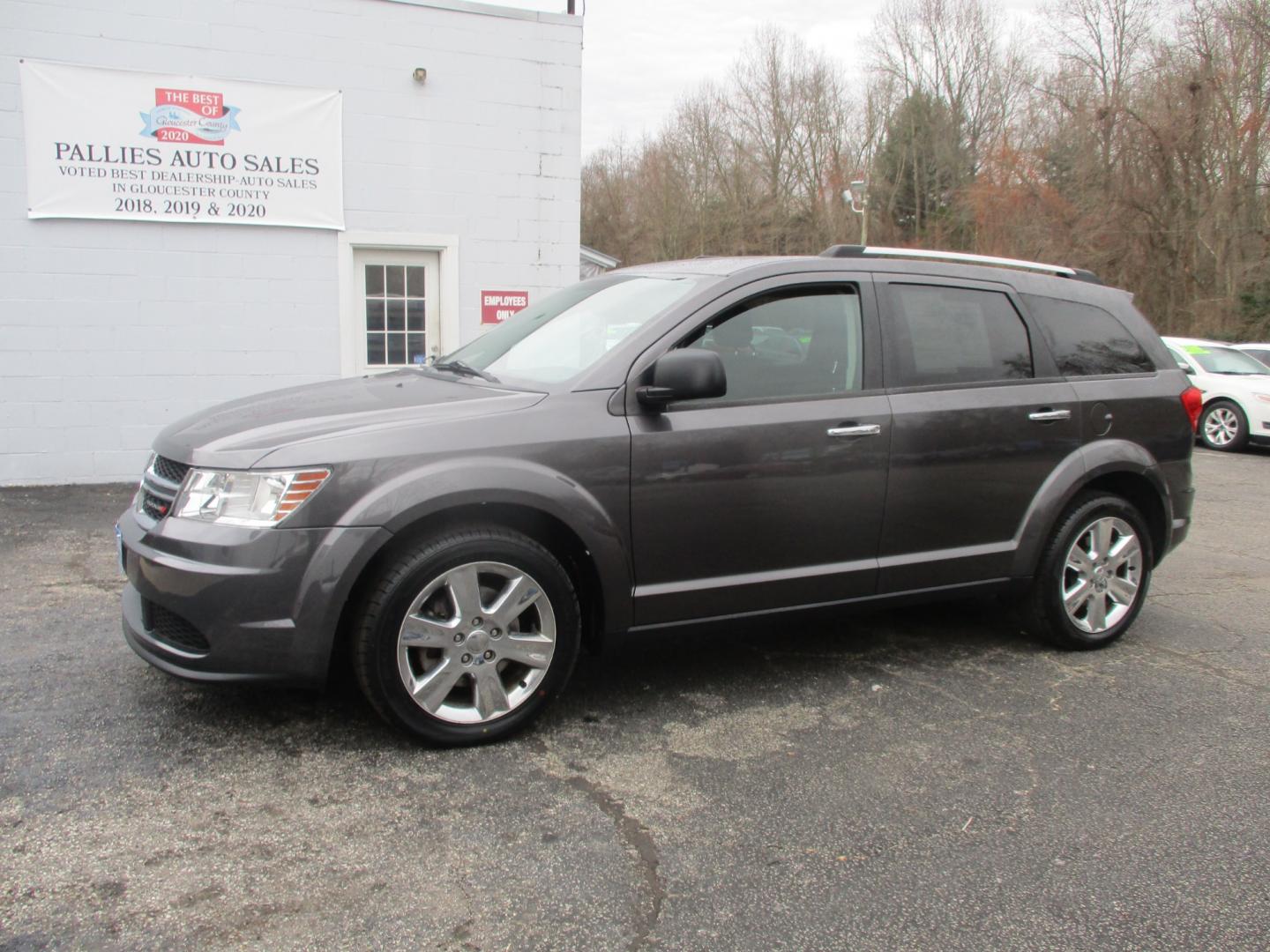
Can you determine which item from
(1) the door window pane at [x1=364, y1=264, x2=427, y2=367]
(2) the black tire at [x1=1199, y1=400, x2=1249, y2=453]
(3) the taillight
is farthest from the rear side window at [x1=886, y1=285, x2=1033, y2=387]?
(2) the black tire at [x1=1199, y1=400, x2=1249, y2=453]

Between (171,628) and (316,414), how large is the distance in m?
0.85

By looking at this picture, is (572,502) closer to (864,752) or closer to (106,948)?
(864,752)

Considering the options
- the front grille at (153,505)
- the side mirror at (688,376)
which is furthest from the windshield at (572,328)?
A: the front grille at (153,505)

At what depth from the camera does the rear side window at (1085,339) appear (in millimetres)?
4734

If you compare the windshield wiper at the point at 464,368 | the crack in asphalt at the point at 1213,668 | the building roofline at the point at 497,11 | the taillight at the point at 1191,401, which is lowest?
the crack in asphalt at the point at 1213,668

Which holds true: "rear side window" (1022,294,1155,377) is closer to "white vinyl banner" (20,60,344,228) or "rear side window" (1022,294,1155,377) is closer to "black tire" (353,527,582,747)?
"black tire" (353,527,582,747)

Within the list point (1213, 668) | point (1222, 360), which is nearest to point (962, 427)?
point (1213, 668)

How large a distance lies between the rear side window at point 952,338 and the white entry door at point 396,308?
5.85m

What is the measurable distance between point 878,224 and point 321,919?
37.9m

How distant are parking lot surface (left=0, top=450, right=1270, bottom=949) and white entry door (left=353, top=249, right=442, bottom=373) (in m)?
5.07

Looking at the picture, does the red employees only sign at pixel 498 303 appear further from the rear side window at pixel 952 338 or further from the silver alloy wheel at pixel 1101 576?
the silver alloy wheel at pixel 1101 576

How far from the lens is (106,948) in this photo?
2.38m

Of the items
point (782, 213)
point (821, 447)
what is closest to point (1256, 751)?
point (821, 447)

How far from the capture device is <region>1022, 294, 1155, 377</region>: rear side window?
4734mm
